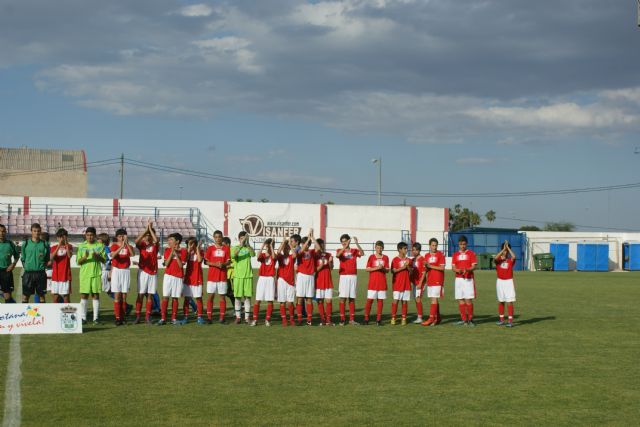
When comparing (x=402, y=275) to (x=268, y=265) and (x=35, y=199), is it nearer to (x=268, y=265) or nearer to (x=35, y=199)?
(x=268, y=265)

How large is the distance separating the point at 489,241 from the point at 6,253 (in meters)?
48.7

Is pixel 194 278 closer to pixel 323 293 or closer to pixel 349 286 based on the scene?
pixel 323 293

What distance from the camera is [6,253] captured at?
1586 cm

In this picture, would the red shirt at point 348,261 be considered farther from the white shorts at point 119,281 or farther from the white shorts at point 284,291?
the white shorts at point 119,281

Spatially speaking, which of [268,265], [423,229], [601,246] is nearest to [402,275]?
[268,265]

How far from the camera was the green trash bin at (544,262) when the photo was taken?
191 ft

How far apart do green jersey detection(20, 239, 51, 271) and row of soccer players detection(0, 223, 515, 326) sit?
0.35 feet

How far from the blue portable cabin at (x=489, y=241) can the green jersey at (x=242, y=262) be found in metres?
43.9

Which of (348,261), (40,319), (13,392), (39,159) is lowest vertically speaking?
(13,392)

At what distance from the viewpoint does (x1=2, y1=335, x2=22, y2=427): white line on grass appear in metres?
7.44

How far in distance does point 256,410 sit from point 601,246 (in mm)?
57156

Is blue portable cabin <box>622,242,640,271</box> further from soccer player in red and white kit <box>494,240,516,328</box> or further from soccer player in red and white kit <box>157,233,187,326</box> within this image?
soccer player in red and white kit <box>157,233,187,326</box>

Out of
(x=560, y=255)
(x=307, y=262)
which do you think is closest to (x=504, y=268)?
(x=307, y=262)

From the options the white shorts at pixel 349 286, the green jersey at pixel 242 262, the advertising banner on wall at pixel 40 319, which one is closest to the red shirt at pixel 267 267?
the green jersey at pixel 242 262
